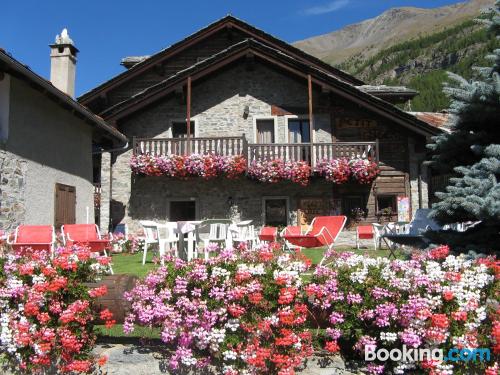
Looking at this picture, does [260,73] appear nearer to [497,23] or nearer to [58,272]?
[497,23]

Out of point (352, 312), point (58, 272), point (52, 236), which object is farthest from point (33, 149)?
point (352, 312)

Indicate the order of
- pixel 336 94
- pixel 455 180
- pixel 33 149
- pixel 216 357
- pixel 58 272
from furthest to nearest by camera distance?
pixel 336 94
pixel 33 149
pixel 455 180
pixel 58 272
pixel 216 357

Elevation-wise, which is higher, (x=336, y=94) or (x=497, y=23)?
(x=336, y=94)

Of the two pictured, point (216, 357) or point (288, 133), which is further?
point (288, 133)

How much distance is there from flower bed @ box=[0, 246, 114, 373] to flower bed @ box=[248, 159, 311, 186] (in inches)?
397

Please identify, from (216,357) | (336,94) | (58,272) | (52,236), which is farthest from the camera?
(336,94)

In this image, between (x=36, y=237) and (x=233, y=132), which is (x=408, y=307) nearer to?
(x=36, y=237)

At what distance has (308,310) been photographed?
321 cm

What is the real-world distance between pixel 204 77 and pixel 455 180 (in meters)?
11.4

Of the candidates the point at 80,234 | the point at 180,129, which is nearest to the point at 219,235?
A: the point at 80,234

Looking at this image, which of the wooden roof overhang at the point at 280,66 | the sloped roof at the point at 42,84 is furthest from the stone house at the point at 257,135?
the sloped roof at the point at 42,84

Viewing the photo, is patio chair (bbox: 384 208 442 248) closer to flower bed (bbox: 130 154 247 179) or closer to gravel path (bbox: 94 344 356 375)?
gravel path (bbox: 94 344 356 375)

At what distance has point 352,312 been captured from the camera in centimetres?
309

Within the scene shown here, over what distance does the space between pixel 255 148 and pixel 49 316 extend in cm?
1082
